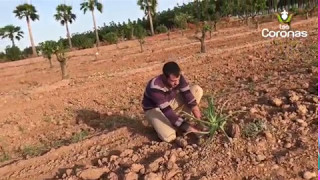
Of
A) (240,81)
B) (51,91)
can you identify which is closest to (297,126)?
(240,81)

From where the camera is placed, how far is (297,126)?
12.3 ft

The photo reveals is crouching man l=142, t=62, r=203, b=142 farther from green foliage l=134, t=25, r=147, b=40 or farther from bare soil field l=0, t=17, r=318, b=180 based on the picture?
green foliage l=134, t=25, r=147, b=40

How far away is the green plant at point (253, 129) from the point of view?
3660mm

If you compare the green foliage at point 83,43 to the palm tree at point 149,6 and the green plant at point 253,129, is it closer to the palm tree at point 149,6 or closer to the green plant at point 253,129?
the palm tree at point 149,6

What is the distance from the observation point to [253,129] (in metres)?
3.69

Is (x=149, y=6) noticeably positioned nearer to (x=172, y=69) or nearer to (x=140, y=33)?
(x=140, y=33)

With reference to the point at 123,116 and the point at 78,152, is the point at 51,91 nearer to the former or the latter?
the point at 123,116

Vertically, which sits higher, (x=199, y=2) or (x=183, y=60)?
(x=199, y=2)

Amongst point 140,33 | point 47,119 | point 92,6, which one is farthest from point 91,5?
point 47,119

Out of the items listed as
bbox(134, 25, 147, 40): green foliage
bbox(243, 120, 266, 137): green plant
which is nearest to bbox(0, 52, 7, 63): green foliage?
bbox(134, 25, 147, 40): green foliage

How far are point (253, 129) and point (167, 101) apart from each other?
0.98m

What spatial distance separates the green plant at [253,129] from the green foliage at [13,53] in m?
32.4

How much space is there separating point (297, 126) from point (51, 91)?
24.6 ft

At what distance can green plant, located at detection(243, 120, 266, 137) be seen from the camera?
366 centimetres
